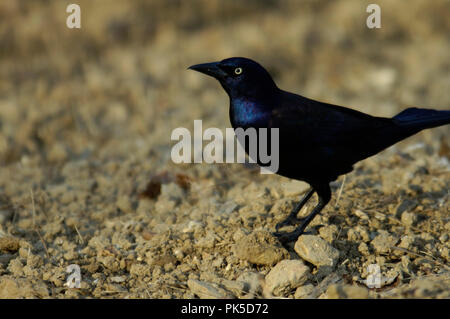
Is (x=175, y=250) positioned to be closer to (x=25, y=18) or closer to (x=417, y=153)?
(x=417, y=153)

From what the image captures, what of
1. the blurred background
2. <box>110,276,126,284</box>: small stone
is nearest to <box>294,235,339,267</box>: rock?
<box>110,276,126,284</box>: small stone

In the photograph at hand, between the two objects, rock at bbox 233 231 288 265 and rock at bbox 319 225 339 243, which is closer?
rock at bbox 233 231 288 265

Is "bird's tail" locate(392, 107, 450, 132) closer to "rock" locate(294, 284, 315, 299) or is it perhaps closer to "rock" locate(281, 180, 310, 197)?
"rock" locate(281, 180, 310, 197)

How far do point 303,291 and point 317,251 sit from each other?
33cm

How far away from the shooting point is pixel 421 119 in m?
4.64

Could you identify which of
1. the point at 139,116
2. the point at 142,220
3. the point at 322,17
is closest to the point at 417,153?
the point at 142,220

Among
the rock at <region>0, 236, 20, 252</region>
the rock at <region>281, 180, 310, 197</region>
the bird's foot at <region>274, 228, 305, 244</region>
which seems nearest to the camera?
the bird's foot at <region>274, 228, 305, 244</region>

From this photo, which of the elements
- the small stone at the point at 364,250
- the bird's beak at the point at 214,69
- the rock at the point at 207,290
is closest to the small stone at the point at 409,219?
the small stone at the point at 364,250

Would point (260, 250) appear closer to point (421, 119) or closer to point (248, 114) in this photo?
point (248, 114)

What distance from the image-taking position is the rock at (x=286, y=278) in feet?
13.3

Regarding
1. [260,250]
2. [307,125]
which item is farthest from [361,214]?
[260,250]

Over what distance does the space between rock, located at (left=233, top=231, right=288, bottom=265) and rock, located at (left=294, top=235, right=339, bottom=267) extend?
0.12 metres

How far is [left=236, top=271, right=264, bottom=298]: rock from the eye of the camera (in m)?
4.04

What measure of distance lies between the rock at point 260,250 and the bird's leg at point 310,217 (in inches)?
8.2
